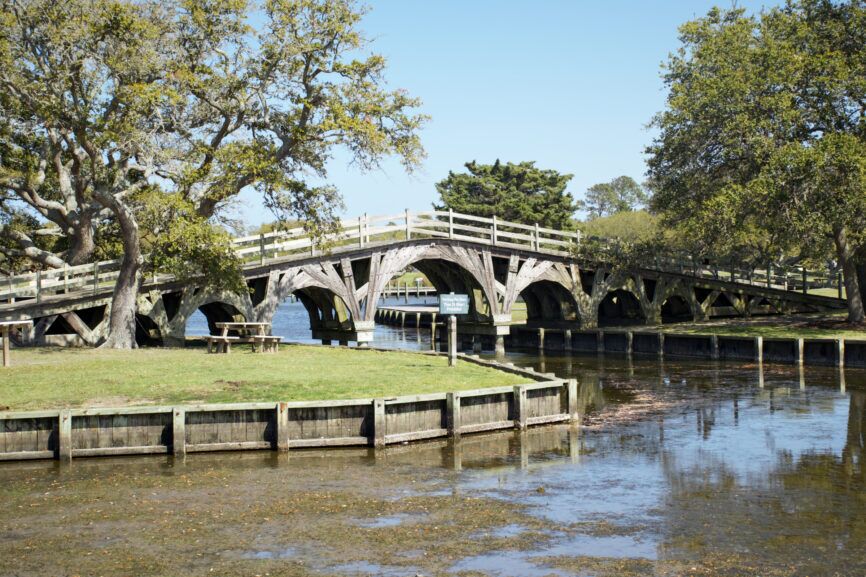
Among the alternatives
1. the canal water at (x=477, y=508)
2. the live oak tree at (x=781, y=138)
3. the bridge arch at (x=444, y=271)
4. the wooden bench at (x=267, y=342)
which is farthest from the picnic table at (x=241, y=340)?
the live oak tree at (x=781, y=138)

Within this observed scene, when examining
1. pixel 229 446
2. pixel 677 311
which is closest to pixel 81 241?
pixel 229 446

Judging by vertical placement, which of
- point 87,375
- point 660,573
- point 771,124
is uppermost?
point 771,124

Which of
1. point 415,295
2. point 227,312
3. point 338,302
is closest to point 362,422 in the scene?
point 227,312

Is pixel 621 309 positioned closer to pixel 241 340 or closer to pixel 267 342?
pixel 267 342

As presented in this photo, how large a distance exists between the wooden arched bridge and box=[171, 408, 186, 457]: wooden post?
14.9 meters

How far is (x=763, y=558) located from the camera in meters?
13.3

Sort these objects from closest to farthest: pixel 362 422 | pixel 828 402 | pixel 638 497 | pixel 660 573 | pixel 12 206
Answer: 1. pixel 660 573
2. pixel 638 497
3. pixel 362 422
4. pixel 828 402
5. pixel 12 206

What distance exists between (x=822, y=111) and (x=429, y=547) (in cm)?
3882

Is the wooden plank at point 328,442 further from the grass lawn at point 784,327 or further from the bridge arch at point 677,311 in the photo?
the bridge arch at point 677,311

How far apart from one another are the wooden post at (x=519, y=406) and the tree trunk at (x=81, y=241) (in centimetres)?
2034

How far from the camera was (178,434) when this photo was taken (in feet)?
67.2

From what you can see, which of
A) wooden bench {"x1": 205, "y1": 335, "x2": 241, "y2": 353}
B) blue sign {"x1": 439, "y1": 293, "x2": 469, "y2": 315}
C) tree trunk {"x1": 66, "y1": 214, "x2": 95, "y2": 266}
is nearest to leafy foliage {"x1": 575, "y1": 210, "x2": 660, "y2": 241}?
tree trunk {"x1": 66, "y1": 214, "x2": 95, "y2": 266}

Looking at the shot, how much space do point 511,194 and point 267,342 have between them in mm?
65472

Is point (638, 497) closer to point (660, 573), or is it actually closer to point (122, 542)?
point (660, 573)
